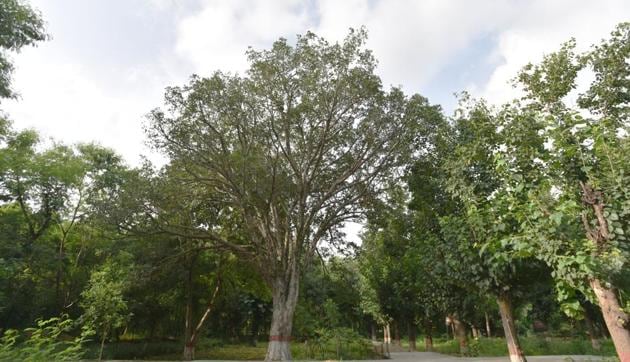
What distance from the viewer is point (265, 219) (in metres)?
16.4

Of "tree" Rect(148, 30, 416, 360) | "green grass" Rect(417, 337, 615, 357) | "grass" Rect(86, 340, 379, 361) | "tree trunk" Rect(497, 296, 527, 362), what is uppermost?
"tree" Rect(148, 30, 416, 360)

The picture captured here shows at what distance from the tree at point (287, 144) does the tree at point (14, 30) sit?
4458 millimetres

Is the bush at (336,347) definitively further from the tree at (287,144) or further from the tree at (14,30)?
the tree at (14,30)

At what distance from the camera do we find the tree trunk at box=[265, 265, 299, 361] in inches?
578

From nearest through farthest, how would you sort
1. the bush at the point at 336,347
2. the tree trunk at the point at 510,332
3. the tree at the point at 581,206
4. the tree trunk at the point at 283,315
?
the tree at the point at 581,206 < the tree trunk at the point at 510,332 < the tree trunk at the point at 283,315 < the bush at the point at 336,347

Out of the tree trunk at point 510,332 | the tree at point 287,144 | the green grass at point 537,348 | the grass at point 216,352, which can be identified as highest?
the tree at point 287,144

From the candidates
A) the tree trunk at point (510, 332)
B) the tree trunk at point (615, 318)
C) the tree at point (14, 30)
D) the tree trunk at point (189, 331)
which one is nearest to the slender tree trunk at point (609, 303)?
the tree trunk at point (615, 318)

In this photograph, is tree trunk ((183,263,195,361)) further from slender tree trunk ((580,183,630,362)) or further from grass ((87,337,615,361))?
slender tree trunk ((580,183,630,362))

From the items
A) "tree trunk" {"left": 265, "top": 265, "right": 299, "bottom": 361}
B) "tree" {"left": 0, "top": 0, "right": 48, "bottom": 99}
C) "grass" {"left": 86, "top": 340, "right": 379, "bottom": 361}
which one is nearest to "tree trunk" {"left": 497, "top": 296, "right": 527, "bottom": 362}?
"tree trunk" {"left": 265, "top": 265, "right": 299, "bottom": 361}

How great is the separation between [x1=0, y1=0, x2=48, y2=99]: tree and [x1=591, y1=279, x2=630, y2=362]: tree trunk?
1569 centimetres

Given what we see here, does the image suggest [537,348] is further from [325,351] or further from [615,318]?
[615,318]

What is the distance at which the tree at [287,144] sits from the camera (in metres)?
15.0

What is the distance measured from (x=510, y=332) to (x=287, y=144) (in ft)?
34.6

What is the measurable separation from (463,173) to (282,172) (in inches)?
336
